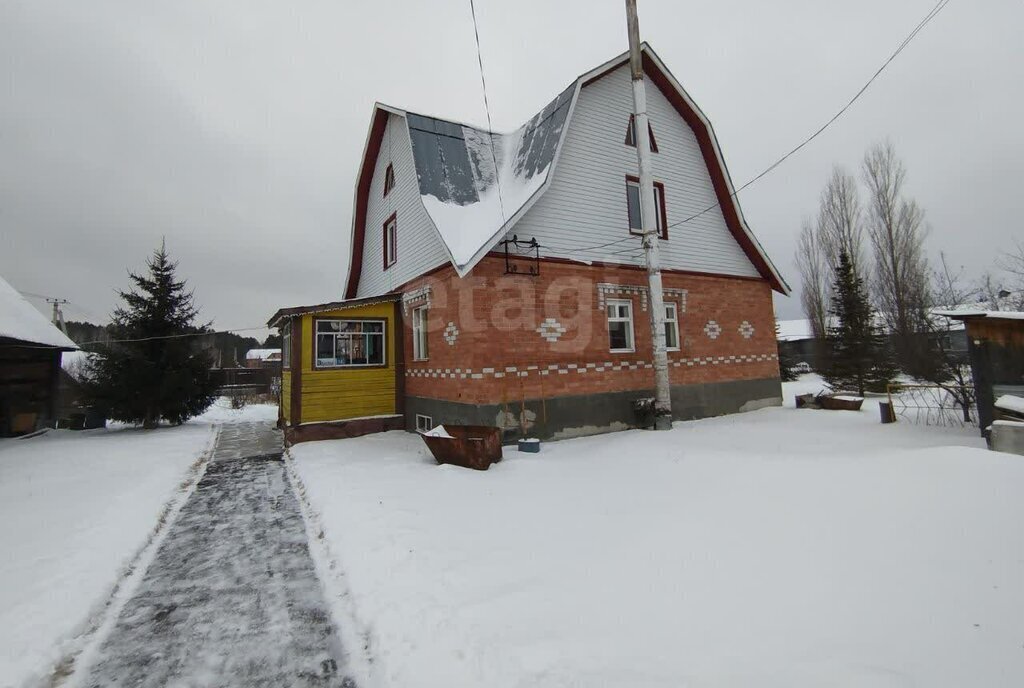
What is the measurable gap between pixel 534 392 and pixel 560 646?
717 centimetres

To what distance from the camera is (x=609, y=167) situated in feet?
39.1

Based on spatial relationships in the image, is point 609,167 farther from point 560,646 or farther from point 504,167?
point 560,646

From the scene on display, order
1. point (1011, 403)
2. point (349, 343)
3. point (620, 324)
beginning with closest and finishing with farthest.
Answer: point (1011, 403) < point (620, 324) < point (349, 343)

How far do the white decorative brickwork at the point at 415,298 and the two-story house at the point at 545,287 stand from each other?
6cm

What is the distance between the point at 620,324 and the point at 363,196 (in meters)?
10.5

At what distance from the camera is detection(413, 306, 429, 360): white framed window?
39.4 feet

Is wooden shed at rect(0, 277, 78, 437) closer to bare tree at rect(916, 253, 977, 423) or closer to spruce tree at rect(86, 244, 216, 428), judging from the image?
spruce tree at rect(86, 244, 216, 428)

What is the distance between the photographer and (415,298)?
39.9 feet

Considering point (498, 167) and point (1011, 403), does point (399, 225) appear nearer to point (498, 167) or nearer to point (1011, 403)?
point (498, 167)

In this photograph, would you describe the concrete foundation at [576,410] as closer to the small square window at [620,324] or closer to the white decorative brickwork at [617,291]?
the small square window at [620,324]

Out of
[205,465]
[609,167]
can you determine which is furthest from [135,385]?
[609,167]

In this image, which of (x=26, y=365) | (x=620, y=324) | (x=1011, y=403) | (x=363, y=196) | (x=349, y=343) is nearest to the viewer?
(x=1011, y=403)

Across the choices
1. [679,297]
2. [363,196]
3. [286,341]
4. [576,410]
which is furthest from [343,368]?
[679,297]

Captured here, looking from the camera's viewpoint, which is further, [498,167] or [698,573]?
[498,167]
